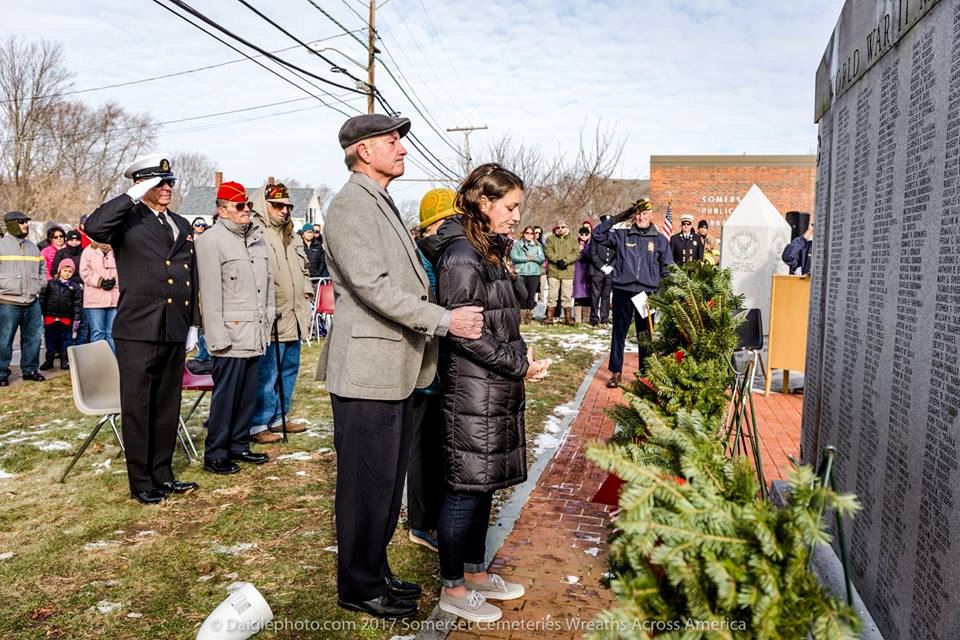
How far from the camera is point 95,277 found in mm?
A: 9188

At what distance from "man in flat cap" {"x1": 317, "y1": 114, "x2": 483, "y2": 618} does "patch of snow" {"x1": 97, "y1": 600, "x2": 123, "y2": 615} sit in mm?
1106

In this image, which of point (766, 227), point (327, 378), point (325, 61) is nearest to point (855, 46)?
point (327, 378)

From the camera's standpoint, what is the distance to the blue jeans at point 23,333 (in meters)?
9.12

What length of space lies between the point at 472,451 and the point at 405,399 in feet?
1.28

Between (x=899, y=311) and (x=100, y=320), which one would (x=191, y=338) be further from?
(x=100, y=320)

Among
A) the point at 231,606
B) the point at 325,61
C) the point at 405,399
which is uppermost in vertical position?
the point at 325,61

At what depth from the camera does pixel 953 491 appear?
7.57 ft

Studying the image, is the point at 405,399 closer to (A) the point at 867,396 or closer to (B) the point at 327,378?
(B) the point at 327,378

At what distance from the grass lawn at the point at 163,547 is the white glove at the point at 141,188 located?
2031 millimetres

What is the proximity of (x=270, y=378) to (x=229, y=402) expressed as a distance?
0.99m

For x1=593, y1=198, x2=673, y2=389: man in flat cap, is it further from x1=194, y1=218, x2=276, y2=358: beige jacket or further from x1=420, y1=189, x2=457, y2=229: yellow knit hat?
x1=420, y1=189, x2=457, y2=229: yellow knit hat

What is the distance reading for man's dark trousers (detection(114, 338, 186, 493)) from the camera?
15.5 feet

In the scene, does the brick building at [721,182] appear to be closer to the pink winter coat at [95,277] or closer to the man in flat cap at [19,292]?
the pink winter coat at [95,277]

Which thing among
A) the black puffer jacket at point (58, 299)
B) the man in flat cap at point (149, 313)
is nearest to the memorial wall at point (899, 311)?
the man in flat cap at point (149, 313)
